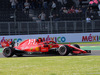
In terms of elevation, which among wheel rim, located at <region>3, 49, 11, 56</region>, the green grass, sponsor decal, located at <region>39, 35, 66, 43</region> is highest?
sponsor decal, located at <region>39, 35, 66, 43</region>

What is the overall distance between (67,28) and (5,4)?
279 inches

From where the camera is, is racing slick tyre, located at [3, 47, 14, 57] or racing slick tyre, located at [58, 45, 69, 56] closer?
racing slick tyre, located at [58, 45, 69, 56]

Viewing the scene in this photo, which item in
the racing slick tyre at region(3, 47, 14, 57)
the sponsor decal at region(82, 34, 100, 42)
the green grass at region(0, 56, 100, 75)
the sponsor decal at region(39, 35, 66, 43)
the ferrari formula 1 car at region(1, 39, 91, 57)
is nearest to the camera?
the green grass at region(0, 56, 100, 75)

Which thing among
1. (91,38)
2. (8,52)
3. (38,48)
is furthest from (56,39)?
(8,52)

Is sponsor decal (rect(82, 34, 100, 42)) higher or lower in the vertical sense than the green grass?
higher

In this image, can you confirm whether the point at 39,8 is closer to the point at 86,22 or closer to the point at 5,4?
the point at 5,4

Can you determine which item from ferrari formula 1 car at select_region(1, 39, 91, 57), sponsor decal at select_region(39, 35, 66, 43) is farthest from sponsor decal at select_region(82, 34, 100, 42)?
ferrari formula 1 car at select_region(1, 39, 91, 57)

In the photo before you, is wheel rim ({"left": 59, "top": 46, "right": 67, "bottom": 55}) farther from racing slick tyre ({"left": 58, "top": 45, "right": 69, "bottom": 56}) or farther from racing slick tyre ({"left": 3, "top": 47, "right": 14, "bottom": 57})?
racing slick tyre ({"left": 3, "top": 47, "right": 14, "bottom": 57})

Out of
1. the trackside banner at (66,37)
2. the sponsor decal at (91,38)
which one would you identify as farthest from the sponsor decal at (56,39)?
the sponsor decal at (91,38)

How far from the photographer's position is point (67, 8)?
29.9 meters

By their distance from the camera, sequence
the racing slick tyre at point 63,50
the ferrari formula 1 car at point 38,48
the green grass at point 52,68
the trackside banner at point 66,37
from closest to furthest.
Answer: the green grass at point 52,68
the racing slick tyre at point 63,50
the ferrari formula 1 car at point 38,48
the trackside banner at point 66,37

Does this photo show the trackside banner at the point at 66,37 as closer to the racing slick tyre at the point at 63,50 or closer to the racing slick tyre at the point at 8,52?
the racing slick tyre at the point at 8,52

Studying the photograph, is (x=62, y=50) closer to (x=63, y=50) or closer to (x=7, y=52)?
(x=63, y=50)

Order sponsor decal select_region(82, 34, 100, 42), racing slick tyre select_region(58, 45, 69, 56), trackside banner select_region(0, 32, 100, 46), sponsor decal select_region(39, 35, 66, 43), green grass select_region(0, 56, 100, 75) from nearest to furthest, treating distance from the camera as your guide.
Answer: green grass select_region(0, 56, 100, 75) < racing slick tyre select_region(58, 45, 69, 56) < trackside banner select_region(0, 32, 100, 46) < sponsor decal select_region(39, 35, 66, 43) < sponsor decal select_region(82, 34, 100, 42)
